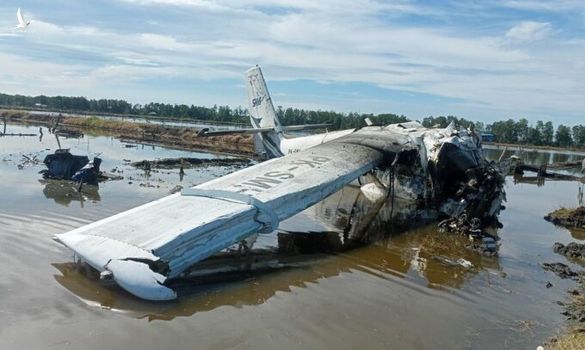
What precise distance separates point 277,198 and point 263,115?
16.5m

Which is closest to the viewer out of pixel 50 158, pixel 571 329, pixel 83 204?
pixel 571 329

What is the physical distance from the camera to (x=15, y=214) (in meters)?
13.8

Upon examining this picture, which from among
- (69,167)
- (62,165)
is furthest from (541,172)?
(62,165)

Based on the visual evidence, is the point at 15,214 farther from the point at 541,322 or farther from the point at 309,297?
the point at 541,322

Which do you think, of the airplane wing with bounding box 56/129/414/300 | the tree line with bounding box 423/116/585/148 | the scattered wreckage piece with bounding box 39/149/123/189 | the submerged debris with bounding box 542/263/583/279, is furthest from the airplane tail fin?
the tree line with bounding box 423/116/585/148

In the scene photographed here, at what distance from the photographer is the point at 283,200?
36.9ft

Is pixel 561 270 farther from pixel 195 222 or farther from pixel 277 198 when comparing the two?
pixel 195 222

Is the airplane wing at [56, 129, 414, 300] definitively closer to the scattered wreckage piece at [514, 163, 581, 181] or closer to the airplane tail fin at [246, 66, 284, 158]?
the airplane tail fin at [246, 66, 284, 158]

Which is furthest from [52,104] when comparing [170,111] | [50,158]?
[50,158]

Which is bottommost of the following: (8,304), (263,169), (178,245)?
(8,304)

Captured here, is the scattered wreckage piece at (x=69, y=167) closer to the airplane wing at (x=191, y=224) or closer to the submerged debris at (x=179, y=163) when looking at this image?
the submerged debris at (x=179, y=163)

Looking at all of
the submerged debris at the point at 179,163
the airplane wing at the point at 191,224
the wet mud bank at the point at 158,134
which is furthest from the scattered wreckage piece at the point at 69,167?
the wet mud bank at the point at 158,134

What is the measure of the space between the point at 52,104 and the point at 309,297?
6892 inches

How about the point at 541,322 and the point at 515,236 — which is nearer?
the point at 541,322
